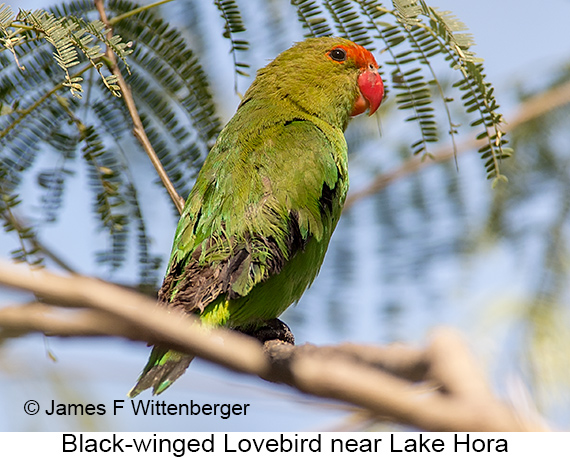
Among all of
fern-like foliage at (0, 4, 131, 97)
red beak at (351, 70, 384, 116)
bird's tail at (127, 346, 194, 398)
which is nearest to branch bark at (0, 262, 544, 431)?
fern-like foliage at (0, 4, 131, 97)

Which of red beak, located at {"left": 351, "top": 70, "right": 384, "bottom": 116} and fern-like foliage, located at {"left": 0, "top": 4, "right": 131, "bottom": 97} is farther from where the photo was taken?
red beak, located at {"left": 351, "top": 70, "right": 384, "bottom": 116}

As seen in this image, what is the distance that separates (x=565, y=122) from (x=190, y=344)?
3999 millimetres

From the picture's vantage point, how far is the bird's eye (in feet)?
10.9

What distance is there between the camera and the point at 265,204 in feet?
8.27

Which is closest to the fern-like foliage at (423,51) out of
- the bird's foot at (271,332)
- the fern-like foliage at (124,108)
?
the fern-like foliage at (124,108)

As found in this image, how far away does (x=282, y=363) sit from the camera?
1.57 m

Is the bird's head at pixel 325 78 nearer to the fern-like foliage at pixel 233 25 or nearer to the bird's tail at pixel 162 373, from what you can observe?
the fern-like foliage at pixel 233 25

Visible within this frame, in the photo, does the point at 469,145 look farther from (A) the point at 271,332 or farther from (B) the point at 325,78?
(A) the point at 271,332

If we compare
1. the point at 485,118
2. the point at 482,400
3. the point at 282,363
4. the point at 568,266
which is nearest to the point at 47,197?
the point at 282,363

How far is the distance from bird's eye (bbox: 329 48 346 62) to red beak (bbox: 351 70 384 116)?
14 cm

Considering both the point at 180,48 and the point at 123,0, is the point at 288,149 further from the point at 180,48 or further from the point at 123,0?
Answer: the point at 123,0

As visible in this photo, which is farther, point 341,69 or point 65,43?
point 341,69

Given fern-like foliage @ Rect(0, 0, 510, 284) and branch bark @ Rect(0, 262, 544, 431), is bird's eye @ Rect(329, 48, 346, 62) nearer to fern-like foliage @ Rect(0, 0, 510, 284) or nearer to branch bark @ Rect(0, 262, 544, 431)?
fern-like foliage @ Rect(0, 0, 510, 284)

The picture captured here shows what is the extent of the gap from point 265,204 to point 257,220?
0.09 meters
